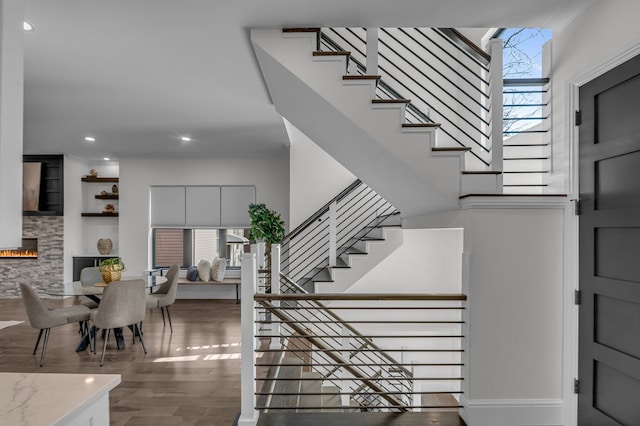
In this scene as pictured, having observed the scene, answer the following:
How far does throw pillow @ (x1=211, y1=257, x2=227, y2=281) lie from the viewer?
8.11m

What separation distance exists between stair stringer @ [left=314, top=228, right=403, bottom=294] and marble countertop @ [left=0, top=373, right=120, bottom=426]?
3926 mm

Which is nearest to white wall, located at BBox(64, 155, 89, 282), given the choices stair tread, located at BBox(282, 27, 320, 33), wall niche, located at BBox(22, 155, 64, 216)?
wall niche, located at BBox(22, 155, 64, 216)

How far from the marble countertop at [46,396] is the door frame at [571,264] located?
284 centimetres

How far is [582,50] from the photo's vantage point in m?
2.83

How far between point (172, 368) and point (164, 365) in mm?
155

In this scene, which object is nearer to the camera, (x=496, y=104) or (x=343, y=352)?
(x=496, y=104)

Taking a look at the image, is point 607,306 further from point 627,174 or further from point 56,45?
point 56,45

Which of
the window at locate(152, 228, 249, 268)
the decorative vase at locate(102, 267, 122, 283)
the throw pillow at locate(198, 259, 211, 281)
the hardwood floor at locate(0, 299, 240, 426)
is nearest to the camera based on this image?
the hardwood floor at locate(0, 299, 240, 426)

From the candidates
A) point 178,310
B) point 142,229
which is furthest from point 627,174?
point 142,229

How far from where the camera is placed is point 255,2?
8.89 feet

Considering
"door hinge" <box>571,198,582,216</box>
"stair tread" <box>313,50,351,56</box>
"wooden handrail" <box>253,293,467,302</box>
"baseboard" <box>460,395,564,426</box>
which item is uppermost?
"stair tread" <box>313,50,351,56</box>

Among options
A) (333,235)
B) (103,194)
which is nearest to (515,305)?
(333,235)

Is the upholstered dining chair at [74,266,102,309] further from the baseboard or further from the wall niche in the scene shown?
the baseboard

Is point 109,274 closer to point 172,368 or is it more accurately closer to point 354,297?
point 172,368
